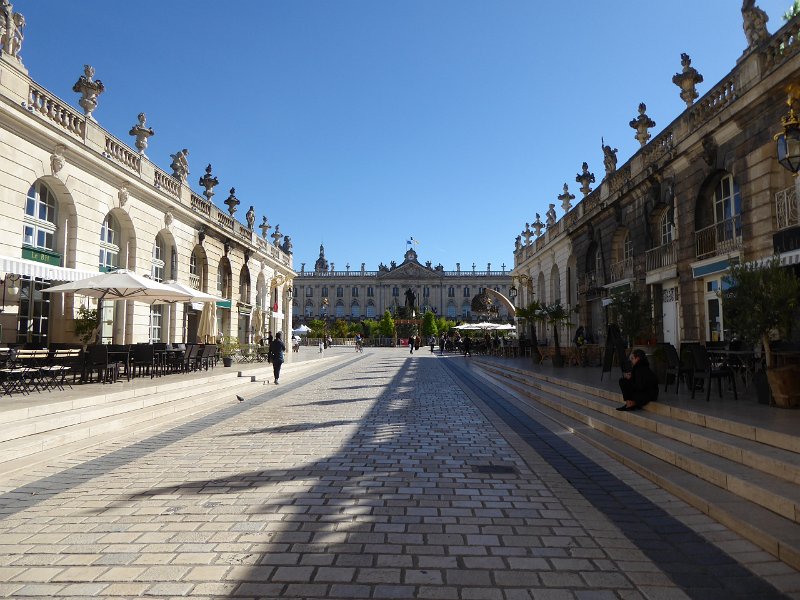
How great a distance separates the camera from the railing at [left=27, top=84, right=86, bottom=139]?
39.2ft

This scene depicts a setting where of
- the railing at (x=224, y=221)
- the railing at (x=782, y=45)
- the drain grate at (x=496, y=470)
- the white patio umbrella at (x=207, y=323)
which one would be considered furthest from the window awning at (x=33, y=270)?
the railing at (x=782, y=45)

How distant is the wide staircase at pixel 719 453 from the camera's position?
3.55 m

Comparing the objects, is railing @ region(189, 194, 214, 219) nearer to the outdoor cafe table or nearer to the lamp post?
the lamp post

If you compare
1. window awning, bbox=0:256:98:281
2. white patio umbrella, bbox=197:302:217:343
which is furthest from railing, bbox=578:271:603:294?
window awning, bbox=0:256:98:281

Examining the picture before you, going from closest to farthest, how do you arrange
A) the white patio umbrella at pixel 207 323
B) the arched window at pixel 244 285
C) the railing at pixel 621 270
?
the railing at pixel 621 270, the white patio umbrella at pixel 207 323, the arched window at pixel 244 285

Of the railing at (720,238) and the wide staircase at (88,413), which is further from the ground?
the railing at (720,238)

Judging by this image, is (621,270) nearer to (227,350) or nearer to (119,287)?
(227,350)

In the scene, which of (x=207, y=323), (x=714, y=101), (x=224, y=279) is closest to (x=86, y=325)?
(x=207, y=323)

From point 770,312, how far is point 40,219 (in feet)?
48.0

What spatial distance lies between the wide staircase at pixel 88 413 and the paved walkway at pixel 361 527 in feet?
1.36

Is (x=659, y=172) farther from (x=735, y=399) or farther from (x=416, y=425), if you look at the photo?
(x=416, y=425)

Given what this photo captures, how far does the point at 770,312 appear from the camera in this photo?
6.58 m

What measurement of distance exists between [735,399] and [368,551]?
647 centimetres

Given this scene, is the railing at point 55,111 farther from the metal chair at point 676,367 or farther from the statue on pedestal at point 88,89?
the metal chair at point 676,367
